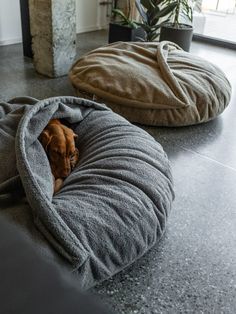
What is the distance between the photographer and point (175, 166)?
1.70 meters

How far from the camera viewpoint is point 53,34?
2.51 meters

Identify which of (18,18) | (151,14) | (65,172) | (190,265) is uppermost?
(151,14)

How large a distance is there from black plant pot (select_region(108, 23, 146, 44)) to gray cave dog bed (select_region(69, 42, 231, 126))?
39.3 inches

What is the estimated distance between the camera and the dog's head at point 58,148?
132cm

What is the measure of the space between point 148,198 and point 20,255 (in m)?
0.81

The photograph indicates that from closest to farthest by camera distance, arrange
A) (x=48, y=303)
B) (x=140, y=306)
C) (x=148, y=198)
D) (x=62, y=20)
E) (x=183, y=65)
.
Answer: (x=48, y=303) < (x=140, y=306) < (x=148, y=198) < (x=183, y=65) < (x=62, y=20)

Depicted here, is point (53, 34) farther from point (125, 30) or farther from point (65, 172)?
point (65, 172)

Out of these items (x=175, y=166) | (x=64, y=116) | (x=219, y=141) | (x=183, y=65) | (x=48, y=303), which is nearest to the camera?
(x=48, y=303)

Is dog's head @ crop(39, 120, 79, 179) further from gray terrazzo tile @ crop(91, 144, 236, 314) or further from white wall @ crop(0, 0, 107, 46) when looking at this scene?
white wall @ crop(0, 0, 107, 46)

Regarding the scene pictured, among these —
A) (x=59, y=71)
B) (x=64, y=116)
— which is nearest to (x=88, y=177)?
(x=64, y=116)

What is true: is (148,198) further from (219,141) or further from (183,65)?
(183,65)

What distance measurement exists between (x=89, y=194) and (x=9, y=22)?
8.90ft

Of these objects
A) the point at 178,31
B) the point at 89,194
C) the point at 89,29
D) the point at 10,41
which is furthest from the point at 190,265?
the point at 89,29

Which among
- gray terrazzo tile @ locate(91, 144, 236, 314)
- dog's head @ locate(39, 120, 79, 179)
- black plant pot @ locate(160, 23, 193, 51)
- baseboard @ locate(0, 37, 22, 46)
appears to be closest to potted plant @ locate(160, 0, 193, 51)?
black plant pot @ locate(160, 23, 193, 51)
